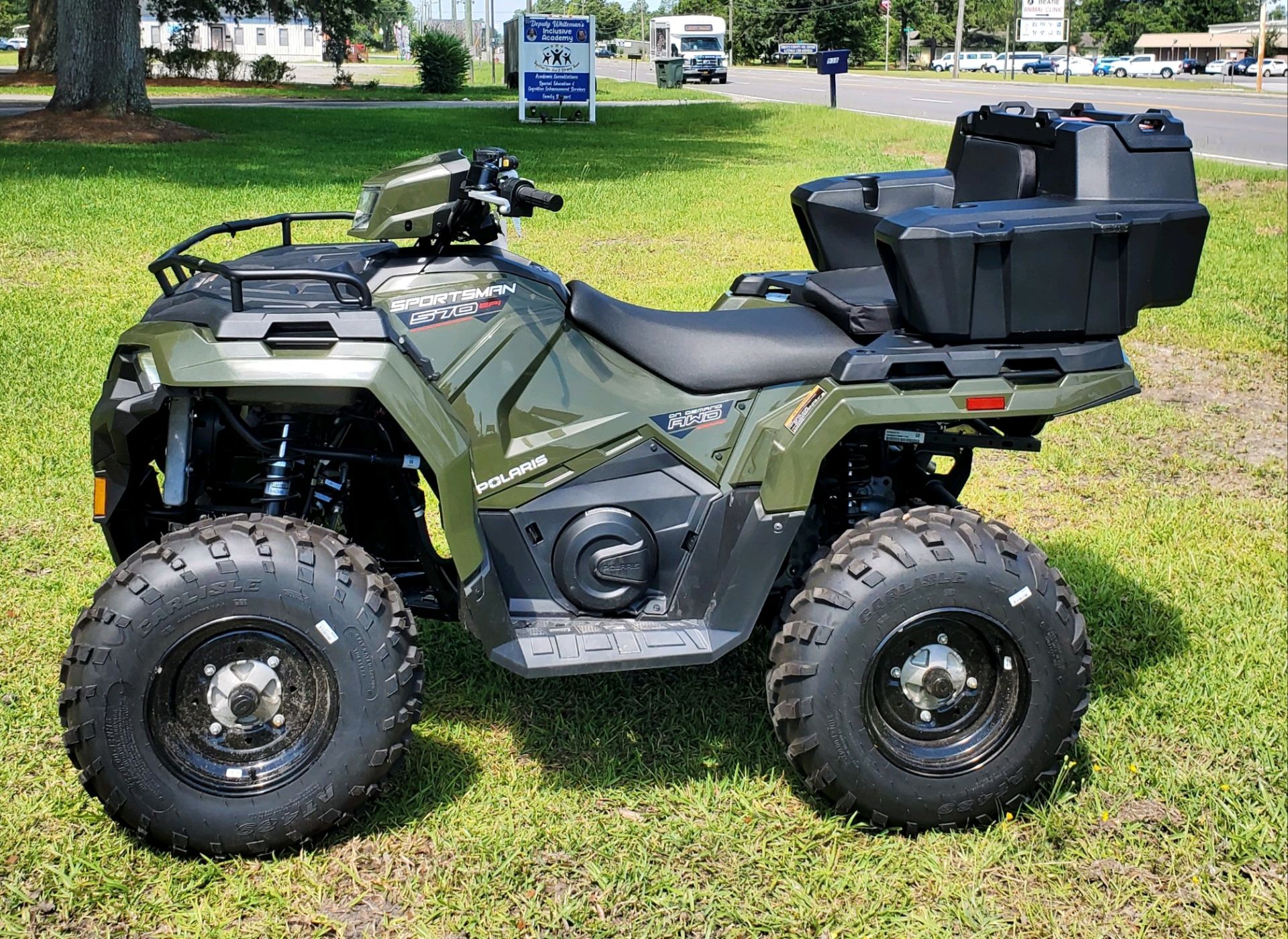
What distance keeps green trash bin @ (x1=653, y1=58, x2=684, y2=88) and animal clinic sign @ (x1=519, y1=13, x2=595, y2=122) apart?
705 inches

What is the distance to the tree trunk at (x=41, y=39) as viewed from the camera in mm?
30984

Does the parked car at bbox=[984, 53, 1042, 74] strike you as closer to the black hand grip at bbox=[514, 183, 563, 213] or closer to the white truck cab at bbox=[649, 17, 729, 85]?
the white truck cab at bbox=[649, 17, 729, 85]

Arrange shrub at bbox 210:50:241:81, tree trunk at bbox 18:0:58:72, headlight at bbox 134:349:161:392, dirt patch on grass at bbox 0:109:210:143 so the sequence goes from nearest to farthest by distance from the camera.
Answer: headlight at bbox 134:349:161:392 < dirt patch on grass at bbox 0:109:210:143 < tree trunk at bbox 18:0:58:72 < shrub at bbox 210:50:241:81

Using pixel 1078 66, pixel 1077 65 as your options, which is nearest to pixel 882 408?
pixel 1078 66

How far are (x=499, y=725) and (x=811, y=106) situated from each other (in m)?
26.2

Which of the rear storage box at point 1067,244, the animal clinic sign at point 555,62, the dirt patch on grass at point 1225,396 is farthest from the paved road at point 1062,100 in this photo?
the rear storage box at point 1067,244

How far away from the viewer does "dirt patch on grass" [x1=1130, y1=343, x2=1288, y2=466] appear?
6477 millimetres

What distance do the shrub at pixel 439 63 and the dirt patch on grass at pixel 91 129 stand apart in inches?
644

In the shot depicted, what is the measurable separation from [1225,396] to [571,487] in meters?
5.33

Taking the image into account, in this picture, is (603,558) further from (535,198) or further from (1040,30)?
(1040,30)

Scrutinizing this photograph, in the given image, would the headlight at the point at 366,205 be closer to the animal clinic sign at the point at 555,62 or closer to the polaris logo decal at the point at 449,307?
the polaris logo decal at the point at 449,307

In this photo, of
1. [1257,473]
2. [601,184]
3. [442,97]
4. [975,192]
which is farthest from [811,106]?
[975,192]

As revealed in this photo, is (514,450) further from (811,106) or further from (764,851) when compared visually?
(811,106)

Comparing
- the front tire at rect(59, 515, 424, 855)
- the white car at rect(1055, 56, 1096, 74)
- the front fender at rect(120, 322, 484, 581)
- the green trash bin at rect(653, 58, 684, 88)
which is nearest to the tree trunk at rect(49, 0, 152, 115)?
the front fender at rect(120, 322, 484, 581)
